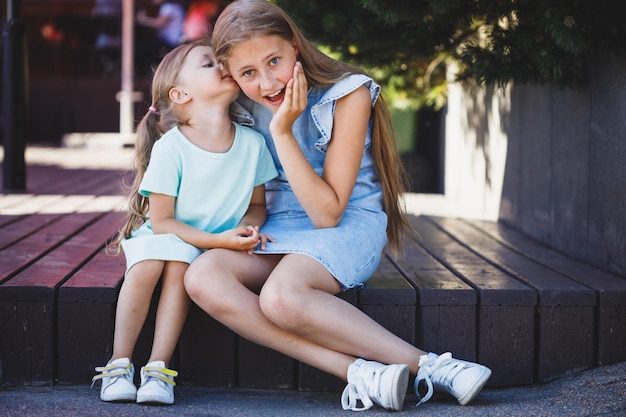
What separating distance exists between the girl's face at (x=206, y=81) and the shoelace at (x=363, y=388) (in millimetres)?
913

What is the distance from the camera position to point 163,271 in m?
2.42

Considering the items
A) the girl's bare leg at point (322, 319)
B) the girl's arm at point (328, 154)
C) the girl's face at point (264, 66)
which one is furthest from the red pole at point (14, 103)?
the girl's bare leg at point (322, 319)

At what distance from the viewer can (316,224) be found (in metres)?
2.50

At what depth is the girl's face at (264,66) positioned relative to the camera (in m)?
2.45

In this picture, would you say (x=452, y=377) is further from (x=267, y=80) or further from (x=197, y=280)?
(x=267, y=80)

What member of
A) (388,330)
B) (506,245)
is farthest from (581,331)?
(506,245)

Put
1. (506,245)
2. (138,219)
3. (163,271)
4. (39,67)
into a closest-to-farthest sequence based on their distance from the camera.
→ 1. (163,271)
2. (138,219)
3. (506,245)
4. (39,67)

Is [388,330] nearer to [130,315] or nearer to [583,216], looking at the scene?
[130,315]

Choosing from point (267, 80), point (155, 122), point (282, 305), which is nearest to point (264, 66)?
point (267, 80)

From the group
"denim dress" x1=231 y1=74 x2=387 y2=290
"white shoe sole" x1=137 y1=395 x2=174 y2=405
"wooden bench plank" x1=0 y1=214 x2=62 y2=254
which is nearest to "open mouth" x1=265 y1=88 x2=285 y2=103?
"denim dress" x1=231 y1=74 x2=387 y2=290

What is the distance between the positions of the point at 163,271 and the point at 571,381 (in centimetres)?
121

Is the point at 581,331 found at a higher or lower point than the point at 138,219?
lower

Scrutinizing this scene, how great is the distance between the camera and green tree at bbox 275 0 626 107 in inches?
108

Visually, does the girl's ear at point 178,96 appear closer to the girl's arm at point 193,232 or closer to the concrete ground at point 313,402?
the girl's arm at point 193,232
